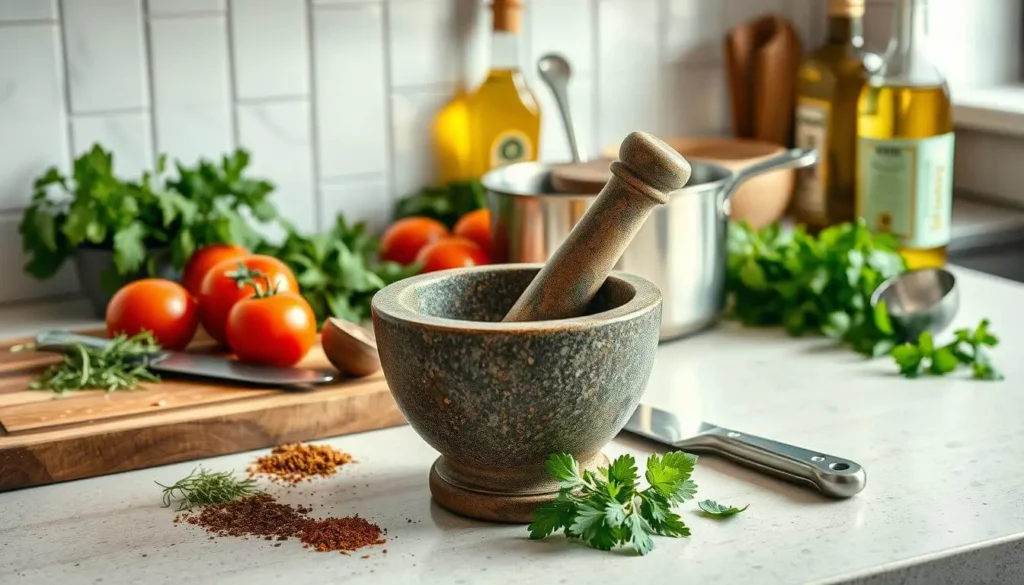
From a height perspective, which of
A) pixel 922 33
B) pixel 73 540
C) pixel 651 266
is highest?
pixel 922 33

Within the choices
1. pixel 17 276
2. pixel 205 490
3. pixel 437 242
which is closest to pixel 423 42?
pixel 437 242

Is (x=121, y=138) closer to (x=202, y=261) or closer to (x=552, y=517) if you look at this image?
(x=202, y=261)

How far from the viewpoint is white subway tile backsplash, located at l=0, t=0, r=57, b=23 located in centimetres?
142

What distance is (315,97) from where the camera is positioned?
1597 mm

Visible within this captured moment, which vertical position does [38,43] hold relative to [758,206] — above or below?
above

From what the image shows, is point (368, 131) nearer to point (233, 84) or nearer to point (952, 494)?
point (233, 84)

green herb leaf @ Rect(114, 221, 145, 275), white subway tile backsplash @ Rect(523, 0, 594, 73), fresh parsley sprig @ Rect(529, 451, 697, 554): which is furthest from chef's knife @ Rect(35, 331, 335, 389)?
white subway tile backsplash @ Rect(523, 0, 594, 73)

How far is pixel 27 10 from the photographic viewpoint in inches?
56.5

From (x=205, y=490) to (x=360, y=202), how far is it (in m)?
0.74

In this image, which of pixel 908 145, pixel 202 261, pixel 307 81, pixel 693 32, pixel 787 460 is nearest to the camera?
pixel 787 460

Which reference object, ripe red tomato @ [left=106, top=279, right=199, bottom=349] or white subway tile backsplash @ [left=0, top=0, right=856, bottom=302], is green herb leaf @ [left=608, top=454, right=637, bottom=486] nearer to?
ripe red tomato @ [left=106, top=279, right=199, bottom=349]

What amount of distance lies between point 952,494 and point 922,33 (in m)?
0.75

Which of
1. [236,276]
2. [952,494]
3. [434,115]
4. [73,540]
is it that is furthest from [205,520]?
[434,115]

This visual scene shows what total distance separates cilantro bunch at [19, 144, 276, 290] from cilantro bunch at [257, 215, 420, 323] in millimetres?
64
